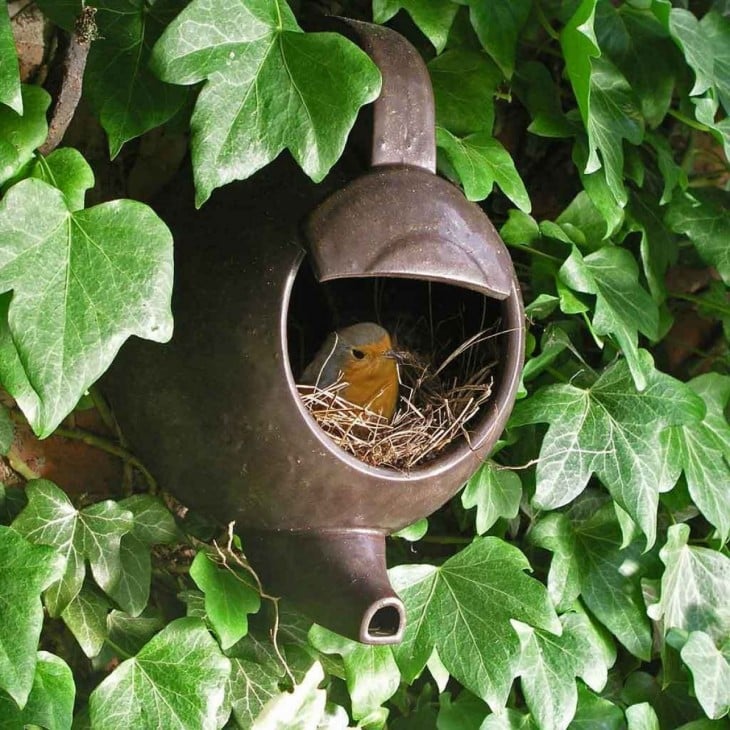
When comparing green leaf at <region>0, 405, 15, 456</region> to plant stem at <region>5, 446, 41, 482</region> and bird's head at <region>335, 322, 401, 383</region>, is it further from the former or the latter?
bird's head at <region>335, 322, 401, 383</region>

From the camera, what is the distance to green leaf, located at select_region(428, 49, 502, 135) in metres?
1.09

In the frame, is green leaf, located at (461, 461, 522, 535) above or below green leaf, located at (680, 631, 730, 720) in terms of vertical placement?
above

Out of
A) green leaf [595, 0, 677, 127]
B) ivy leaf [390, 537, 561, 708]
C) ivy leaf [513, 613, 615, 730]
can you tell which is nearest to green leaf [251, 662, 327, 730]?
ivy leaf [390, 537, 561, 708]

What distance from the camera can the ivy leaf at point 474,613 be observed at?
1003 mm

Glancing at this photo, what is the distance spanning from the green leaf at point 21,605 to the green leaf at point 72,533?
0.12m

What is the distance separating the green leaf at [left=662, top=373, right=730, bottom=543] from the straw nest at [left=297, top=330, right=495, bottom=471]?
287mm

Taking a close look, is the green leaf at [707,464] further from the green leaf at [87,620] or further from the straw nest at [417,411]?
the green leaf at [87,620]

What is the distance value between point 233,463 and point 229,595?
20 centimetres

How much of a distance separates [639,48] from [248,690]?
82cm

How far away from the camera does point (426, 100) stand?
2.77ft

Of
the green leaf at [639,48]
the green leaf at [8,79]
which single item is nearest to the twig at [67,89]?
the green leaf at [8,79]

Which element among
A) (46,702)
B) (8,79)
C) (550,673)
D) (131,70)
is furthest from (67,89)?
→ (550,673)

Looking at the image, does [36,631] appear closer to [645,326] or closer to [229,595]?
[229,595]

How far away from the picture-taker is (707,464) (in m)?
1.23
